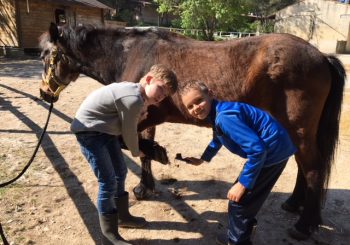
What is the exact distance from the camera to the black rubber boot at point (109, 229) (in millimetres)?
2604

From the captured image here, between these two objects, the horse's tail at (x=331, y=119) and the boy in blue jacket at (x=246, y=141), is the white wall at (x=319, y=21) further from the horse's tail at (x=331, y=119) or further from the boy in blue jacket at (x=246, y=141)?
the boy in blue jacket at (x=246, y=141)

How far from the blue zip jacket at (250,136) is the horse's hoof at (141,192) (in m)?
1.56

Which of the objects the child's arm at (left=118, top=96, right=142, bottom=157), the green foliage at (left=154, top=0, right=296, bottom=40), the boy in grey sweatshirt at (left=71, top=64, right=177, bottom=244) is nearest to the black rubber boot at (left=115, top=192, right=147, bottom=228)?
the boy in grey sweatshirt at (left=71, top=64, right=177, bottom=244)

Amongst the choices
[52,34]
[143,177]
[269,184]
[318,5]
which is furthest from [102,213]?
[318,5]

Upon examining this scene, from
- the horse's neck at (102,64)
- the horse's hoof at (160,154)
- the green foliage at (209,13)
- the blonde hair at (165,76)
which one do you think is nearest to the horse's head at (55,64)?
the horse's neck at (102,64)

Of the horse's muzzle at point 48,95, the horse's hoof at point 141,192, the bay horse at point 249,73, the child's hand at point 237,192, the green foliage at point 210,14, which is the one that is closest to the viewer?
the child's hand at point 237,192

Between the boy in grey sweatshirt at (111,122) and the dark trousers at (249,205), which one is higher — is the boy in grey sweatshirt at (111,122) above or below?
above

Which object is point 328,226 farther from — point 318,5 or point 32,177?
point 318,5

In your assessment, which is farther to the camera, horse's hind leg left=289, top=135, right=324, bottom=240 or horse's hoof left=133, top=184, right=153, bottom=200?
horse's hoof left=133, top=184, right=153, bottom=200

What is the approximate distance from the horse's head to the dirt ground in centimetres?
101

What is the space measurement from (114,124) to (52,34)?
72.9 inches

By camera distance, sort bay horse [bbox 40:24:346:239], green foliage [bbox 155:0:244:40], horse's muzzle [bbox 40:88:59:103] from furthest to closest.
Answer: green foliage [bbox 155:0:244:40] < horse's muzzle [bbox 40:88:59:103] < bay horse [bbox 40:24:346:239]

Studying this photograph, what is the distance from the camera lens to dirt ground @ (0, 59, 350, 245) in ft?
9.61

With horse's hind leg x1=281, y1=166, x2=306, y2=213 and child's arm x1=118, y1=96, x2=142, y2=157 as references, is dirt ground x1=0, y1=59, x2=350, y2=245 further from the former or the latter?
child's arm x1=118, y1=96, x2=142, y2=157
